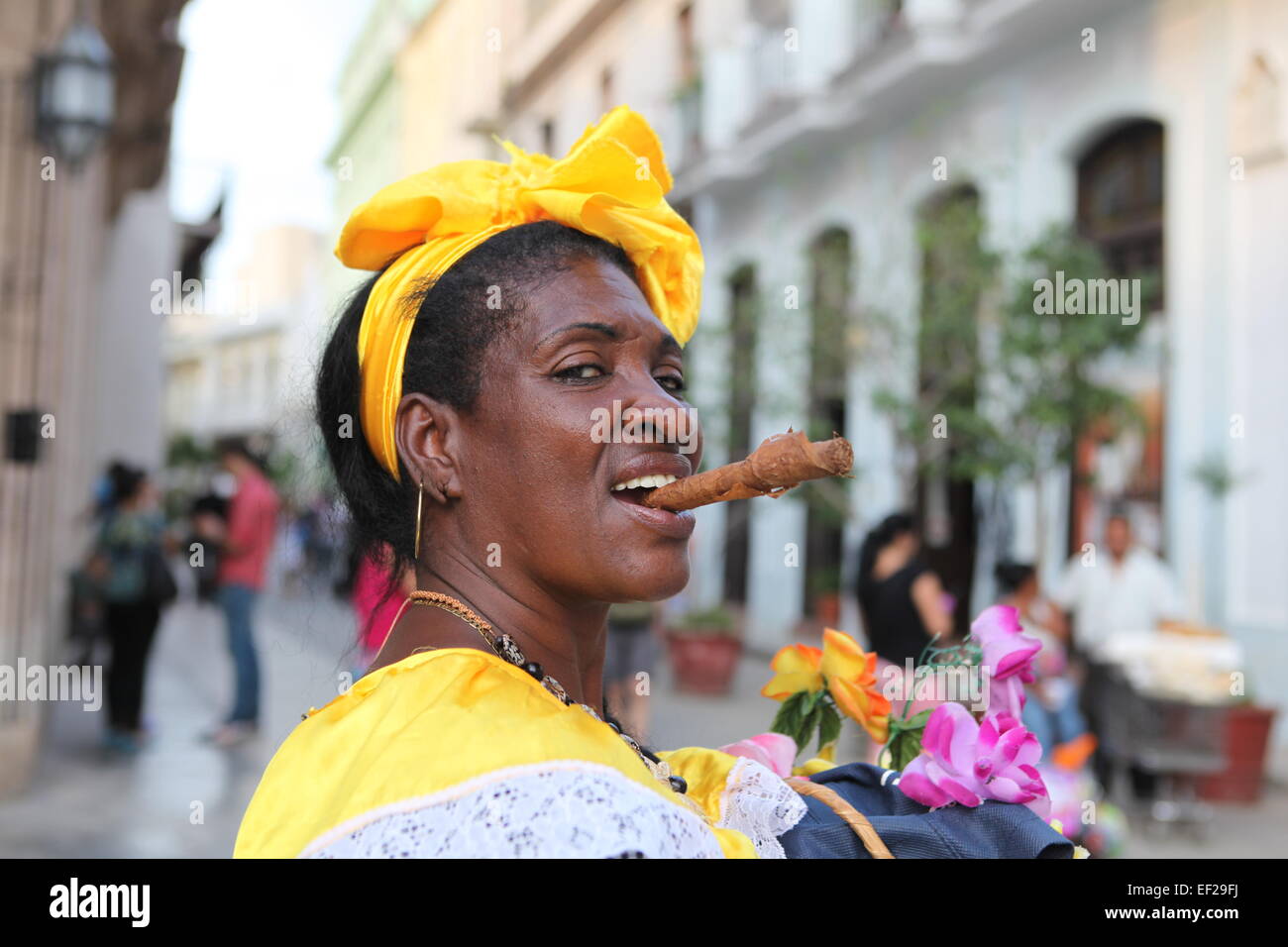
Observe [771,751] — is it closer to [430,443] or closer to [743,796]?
[743,796]

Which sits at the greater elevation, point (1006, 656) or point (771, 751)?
point (1006, 656)

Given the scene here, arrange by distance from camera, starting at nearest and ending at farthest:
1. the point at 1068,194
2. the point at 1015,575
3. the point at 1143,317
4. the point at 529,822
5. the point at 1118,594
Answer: the point at 529,822, the point at 1015,575, the point at 1118,594, the point at 1143,317, the point at 1068,194

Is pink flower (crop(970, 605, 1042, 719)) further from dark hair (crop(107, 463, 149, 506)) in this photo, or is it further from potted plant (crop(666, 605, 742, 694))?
potted plant (crop(666, 605, 742, 694))

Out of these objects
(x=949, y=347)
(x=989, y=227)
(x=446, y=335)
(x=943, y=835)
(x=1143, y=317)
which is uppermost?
(x=989, y=227)

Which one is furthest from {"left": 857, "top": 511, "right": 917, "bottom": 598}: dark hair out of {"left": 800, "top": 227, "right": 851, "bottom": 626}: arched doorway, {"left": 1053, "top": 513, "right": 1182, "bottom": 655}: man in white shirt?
{"left": 800, "top": 227, "right": 851, "bottom": 626}: arched doorway

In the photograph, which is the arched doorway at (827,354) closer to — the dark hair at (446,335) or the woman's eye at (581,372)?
the dark hair at (446,335)

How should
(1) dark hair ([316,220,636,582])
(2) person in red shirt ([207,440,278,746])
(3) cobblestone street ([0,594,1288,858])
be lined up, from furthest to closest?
(2) person in red shirt ([207,440,278,746]) → (3) cobblestone street ([0,594,1288,858]) → (1) dark hair ([316,220,636,582])

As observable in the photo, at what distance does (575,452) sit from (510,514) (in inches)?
4.4

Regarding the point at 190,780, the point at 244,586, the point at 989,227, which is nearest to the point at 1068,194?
the point at 989,227

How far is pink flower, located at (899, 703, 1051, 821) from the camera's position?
4.71ft

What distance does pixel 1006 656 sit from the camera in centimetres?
166

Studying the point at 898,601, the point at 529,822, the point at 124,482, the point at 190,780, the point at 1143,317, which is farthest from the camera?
the point at 1143,317

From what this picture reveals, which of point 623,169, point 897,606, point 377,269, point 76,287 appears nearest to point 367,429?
point 377,269

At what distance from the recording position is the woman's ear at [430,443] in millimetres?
1506
